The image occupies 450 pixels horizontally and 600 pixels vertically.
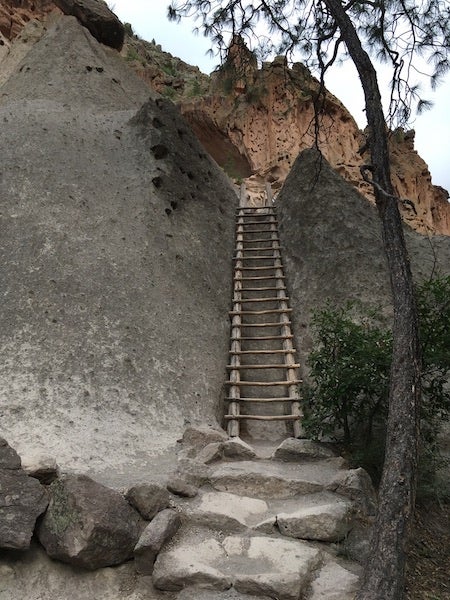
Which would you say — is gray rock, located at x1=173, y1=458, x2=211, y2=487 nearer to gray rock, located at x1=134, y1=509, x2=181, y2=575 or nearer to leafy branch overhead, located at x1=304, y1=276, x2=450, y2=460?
gray rock, located at x1=134, y1=509, x2=181, y2=575

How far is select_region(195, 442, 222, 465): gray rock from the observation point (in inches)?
220

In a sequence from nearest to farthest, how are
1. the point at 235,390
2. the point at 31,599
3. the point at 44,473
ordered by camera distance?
the point at 31,599, the point at 44,473, the point at 235,390

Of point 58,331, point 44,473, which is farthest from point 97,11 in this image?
point 44,473

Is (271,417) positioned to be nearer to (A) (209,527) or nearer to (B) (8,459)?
(A) (209,527)

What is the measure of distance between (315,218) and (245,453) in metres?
6.01

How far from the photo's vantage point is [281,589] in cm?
369

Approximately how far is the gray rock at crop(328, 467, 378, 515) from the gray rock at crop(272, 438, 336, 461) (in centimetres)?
68

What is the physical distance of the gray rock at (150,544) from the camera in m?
3.98

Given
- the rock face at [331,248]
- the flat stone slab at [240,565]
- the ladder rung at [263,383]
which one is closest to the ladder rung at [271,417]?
the ladder rung at [263,383]

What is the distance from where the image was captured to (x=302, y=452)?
19.3 ft

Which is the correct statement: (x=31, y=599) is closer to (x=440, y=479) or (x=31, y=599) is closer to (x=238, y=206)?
(x=440, y=479)

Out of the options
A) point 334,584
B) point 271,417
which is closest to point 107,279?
point 271,417

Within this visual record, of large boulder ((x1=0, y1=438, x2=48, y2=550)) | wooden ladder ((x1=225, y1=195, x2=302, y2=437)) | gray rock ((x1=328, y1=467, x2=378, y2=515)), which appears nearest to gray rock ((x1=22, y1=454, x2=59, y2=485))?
large boulder ((x1=0, y1=438, x2=48, y2=550))

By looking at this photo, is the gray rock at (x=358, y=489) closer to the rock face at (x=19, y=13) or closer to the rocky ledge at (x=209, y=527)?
the rocky ledge at (x=209, y=527)
